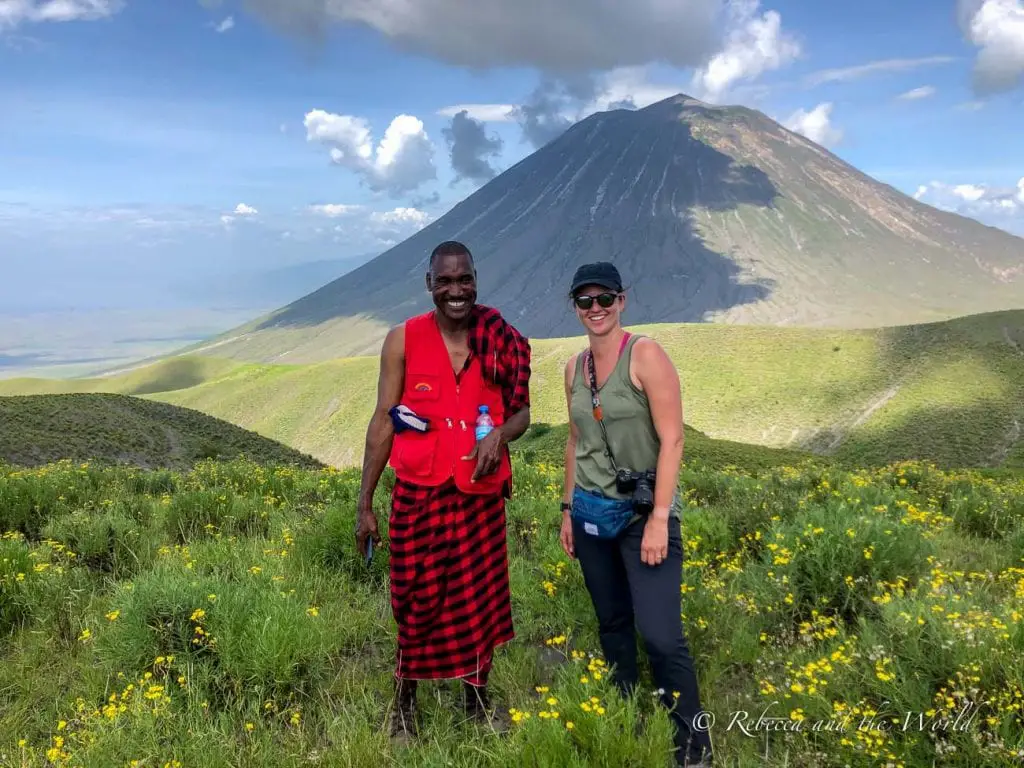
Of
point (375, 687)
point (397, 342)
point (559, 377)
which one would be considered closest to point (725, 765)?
point (375, 687)

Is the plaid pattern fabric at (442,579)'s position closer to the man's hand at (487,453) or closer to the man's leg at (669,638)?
the man's hand at (487,453)

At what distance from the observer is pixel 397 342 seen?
3588mm

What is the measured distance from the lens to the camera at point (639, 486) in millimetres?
3203

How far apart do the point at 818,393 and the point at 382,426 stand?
214 feet

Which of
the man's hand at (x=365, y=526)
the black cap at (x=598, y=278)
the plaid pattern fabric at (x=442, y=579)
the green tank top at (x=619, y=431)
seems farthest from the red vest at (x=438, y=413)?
the black cap at (x=598, y=278)

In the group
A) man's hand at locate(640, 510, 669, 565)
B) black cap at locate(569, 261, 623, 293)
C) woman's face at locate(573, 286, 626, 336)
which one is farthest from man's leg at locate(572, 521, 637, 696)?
black cap at locate(569, 261, 623, 293)

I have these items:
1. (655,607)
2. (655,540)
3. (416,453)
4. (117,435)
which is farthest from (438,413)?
(117,435)

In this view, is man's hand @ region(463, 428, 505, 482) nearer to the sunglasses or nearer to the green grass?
the sunglasses

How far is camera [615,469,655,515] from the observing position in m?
3.20

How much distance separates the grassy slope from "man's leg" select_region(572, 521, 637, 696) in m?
44.0

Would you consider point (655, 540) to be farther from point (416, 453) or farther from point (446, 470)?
point (416, 453)

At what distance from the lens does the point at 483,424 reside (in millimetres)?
3510

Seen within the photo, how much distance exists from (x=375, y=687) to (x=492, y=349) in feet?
7.19

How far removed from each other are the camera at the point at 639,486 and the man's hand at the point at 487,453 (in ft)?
2.16
